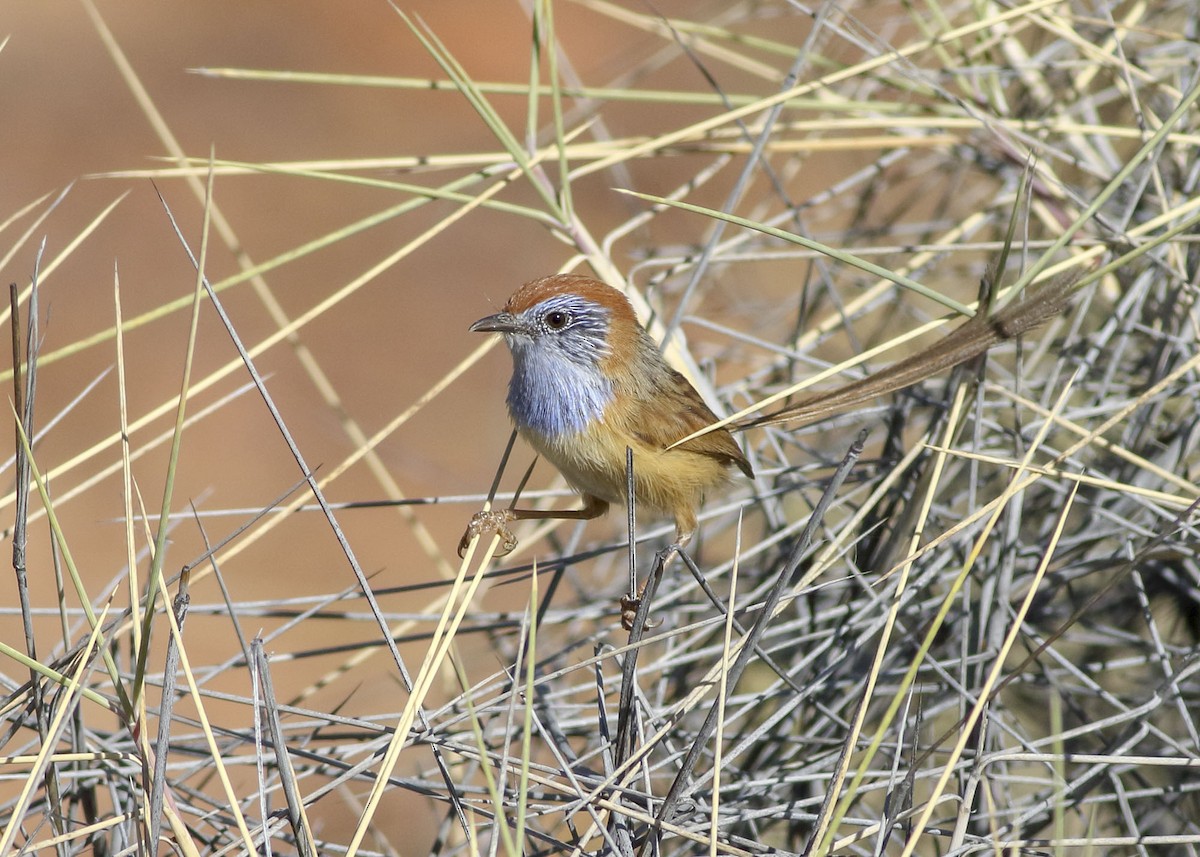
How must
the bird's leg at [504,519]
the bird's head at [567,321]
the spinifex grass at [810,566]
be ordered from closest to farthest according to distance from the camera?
the spinifex grass at [810,566] → the bird's leg at [504,519] → the bird's head at [567,321]

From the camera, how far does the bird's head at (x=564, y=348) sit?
10.5 feet

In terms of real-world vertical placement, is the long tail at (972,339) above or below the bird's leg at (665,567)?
above

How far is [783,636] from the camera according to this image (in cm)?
325

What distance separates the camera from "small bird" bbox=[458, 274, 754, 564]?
3.15 meters

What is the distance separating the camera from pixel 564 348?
3.30 metres

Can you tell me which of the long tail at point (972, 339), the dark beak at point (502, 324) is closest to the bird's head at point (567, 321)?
the dark beak at point (502, 324)

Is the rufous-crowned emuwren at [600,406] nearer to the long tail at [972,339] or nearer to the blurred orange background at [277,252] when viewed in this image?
the long tail at [972,339]

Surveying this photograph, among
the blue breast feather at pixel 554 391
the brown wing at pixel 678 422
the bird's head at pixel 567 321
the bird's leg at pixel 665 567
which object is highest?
the bird's head at pixel 567 321

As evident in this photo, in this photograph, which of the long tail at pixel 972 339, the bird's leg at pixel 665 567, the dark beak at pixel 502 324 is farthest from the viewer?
the dark beak at pixel 502 324

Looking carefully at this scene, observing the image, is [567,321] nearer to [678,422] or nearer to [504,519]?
[678,422]

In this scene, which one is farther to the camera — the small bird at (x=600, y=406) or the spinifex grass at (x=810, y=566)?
the small bird at (x=600, y=406)

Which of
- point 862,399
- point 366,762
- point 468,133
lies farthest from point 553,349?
point 468,133

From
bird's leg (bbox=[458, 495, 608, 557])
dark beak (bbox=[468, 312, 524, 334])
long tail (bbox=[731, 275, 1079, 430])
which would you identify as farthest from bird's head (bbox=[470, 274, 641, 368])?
long tail (bbox=[731, 275, 1079, 430])

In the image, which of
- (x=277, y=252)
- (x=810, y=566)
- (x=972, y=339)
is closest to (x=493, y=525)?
(x=810, y=566)
